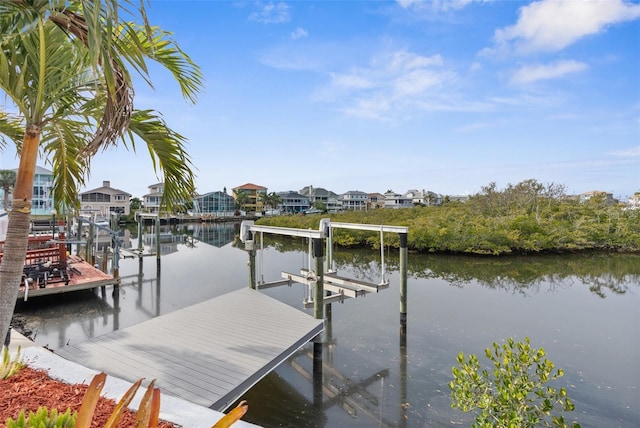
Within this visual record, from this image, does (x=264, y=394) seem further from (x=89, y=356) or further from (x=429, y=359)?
(x=429, y=359)

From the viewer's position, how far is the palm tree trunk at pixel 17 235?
2898mm

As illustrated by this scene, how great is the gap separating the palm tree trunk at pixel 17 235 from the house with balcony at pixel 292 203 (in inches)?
2542

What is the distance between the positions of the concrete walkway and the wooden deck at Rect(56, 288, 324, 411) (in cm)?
55

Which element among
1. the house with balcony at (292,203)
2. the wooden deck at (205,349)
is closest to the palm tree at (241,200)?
the house with balcony at (292,203)

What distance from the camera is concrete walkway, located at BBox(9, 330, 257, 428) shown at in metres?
2.44

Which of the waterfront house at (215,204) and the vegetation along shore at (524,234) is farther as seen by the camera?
the waterfront house at (215,204)

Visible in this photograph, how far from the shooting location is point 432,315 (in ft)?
26.7

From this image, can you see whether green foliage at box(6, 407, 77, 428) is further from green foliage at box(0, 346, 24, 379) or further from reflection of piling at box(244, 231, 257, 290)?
reflection of piling at box(244, 231, 257, 290)

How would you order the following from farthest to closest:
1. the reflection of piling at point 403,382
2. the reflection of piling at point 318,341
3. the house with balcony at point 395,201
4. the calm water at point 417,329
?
the house with balcony at point 395,201 < the reflection of piling at point 318,341 < the calm water at point 417,329 < the reflection of piling at point 403,382

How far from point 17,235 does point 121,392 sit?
1.57m

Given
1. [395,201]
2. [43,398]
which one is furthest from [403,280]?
[395,201]

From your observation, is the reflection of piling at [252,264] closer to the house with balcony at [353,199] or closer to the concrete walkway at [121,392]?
the concrete walkway at [121,392]

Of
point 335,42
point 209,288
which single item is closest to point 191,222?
point 209,288

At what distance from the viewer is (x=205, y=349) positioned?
14.8ft
